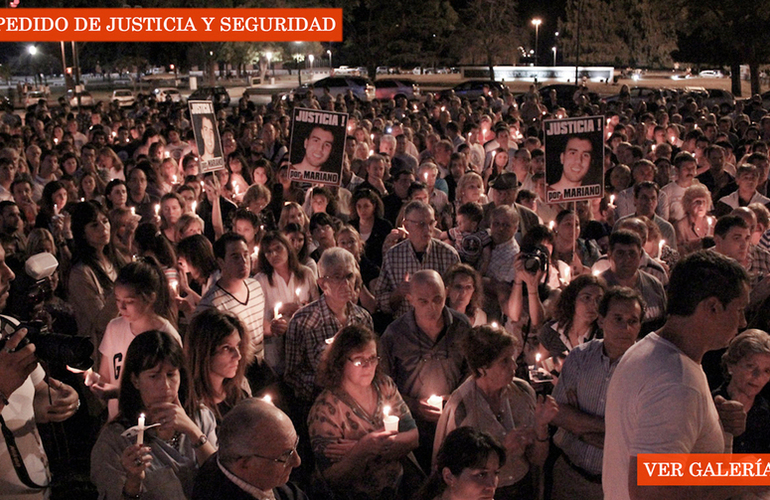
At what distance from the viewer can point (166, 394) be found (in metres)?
3.69

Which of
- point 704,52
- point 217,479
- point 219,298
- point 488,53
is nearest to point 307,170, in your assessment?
point 219,298

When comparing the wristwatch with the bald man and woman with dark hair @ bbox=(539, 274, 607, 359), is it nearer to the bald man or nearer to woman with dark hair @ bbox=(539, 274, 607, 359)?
the bald man

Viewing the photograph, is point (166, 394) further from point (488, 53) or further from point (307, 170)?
point (488, 53)

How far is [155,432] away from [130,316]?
135 cm

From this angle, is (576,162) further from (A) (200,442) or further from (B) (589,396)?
(A) (200,442)

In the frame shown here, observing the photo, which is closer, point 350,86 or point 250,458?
point 250,458

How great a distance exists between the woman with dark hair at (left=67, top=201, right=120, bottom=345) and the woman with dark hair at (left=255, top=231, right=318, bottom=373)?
115 cm

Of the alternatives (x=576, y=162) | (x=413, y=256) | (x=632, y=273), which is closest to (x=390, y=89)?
(x=576, y=162)

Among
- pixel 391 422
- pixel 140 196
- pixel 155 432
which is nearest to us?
pixel 155 432

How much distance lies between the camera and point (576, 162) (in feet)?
26.0

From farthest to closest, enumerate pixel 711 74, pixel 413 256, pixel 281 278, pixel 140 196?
pixel 711 74, pixel 140 196, pixel 413 256, pixel 281 278

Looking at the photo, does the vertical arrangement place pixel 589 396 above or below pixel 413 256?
below

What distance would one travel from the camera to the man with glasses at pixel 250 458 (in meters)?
3.03

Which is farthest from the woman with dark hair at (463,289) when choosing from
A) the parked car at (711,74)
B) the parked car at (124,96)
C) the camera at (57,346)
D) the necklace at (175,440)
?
the parked car at (711,74)
